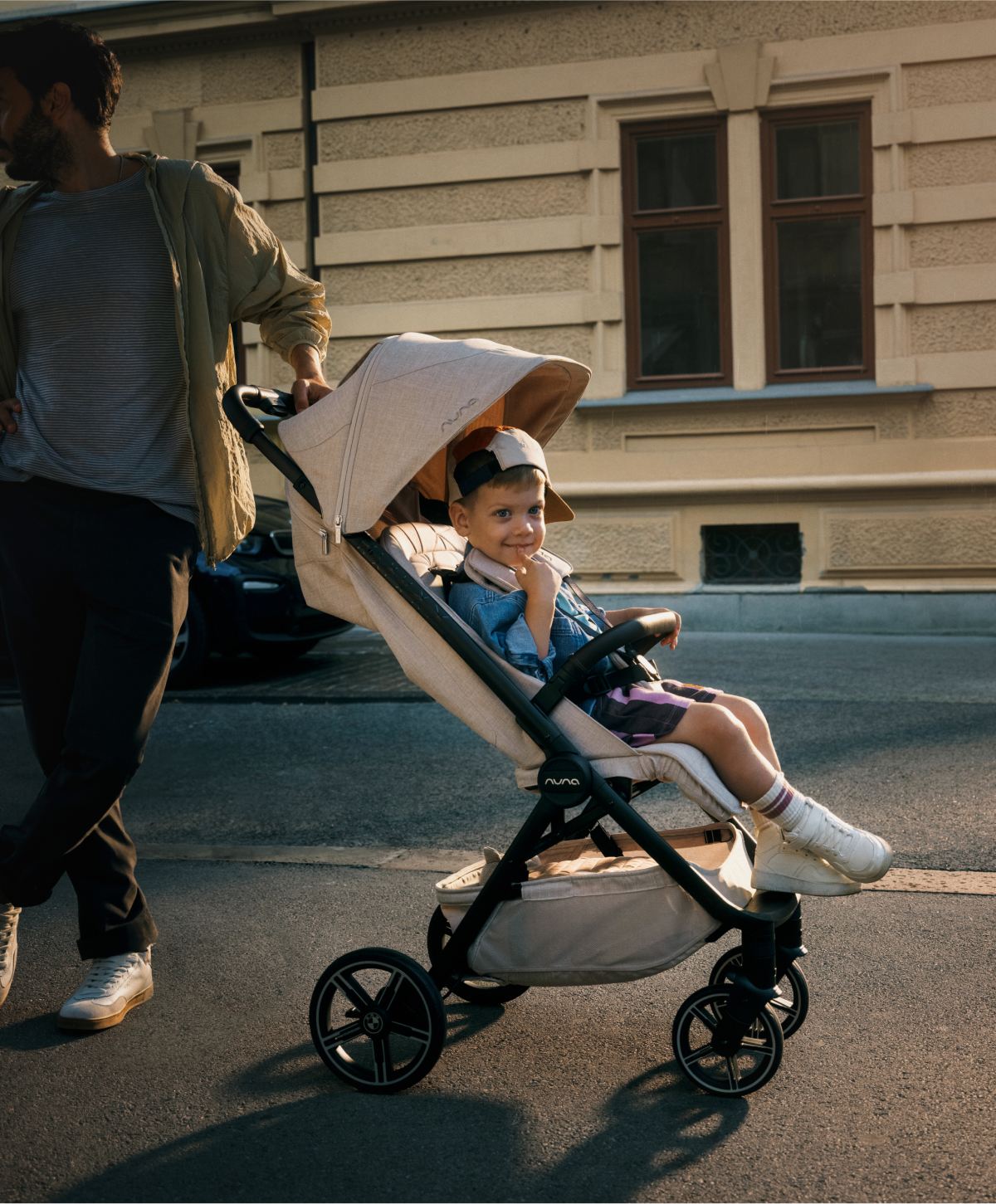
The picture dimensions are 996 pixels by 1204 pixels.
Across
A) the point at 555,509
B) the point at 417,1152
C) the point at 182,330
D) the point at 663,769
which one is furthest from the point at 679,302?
the point at 417,1152

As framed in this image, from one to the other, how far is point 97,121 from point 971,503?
8560mm

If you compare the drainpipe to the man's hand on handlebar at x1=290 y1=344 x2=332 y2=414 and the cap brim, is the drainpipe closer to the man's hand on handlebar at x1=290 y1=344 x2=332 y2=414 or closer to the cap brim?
the man's hand on handlebar at x1=290 y1=344 x2=332 y2=414

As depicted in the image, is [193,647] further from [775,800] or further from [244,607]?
[775,800]

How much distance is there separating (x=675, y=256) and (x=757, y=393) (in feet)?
4.71

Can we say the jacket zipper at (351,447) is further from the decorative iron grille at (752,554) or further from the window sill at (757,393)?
the decorative iron grille at (752,554)

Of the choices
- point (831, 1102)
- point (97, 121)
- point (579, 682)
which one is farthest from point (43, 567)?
point (831, 1102)

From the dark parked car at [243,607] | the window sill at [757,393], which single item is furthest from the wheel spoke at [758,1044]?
the window sill at [757,393]

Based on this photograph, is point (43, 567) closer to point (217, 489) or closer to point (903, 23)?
point (217, 489)

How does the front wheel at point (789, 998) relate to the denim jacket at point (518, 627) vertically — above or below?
below

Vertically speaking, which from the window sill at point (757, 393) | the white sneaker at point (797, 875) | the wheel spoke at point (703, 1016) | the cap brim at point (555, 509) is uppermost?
the window sill at point (757, 393)

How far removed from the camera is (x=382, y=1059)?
2.90 meters

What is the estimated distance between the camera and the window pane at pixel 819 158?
11047 mm

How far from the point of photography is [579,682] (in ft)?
9.24

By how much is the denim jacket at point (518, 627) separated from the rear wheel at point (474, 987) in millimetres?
Answer: 670
